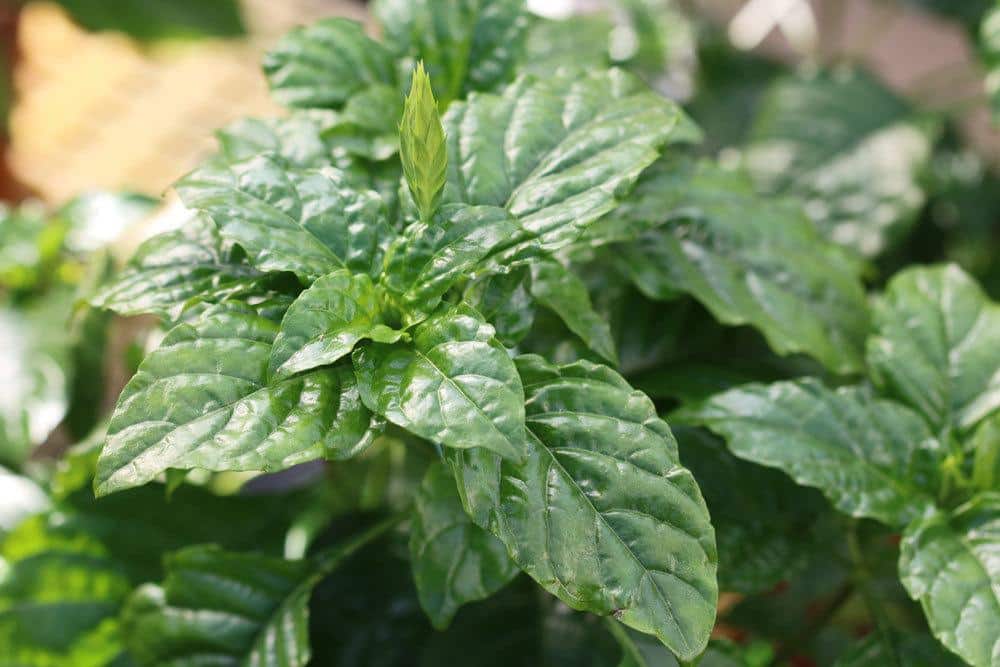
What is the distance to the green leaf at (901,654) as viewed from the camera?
655 mm

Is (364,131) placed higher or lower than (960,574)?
higher

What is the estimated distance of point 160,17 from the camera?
1.58m

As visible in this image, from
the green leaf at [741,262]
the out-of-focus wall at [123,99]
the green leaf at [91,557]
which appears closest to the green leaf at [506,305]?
the green leaf at [741,262]

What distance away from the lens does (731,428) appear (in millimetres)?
611

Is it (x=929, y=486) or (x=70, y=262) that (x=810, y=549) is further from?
(x=70, y=262)

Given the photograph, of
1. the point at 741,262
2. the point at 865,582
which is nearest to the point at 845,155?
the point at 741,262

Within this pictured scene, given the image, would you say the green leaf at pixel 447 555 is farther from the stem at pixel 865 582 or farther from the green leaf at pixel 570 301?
the stem at pixel 865 582

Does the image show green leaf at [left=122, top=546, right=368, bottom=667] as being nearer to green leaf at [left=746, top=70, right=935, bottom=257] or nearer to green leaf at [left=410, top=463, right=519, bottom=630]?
green leaf at [left=410, top=463, right=519, bottom=630]

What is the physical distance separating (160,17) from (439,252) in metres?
1.27

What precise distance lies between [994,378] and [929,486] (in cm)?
10

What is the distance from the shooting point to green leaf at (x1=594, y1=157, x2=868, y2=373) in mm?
706

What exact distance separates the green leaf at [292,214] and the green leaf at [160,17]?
3.69 feet

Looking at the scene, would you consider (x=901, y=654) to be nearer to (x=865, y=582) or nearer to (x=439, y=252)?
(x=865, y=582)

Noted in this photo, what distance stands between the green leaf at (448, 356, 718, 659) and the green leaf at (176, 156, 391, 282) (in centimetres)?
14
